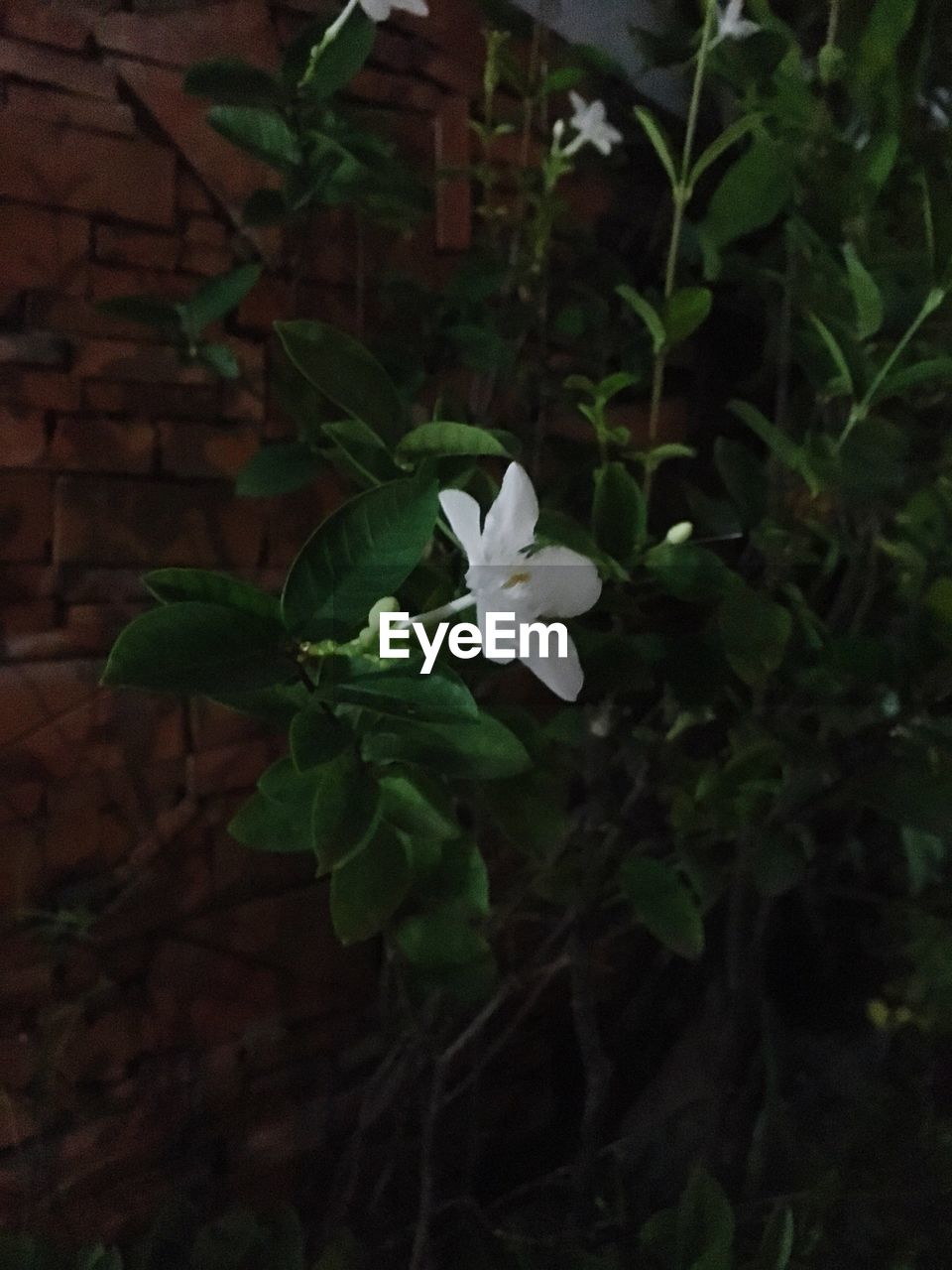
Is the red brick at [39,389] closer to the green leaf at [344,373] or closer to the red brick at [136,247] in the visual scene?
the red brick at [136,247]

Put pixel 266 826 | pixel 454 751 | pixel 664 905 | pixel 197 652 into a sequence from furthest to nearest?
pixel 664 905, pixel 266 826, pixel 454 751, pixel 197 652

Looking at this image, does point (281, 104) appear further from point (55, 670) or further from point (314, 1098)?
point (314, 1098)

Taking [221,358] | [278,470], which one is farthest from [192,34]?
[278,470]

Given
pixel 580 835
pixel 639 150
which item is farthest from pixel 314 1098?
pixel 639 150

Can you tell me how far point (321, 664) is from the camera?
466 millimetres

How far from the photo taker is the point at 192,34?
0.81m

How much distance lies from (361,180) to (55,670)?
49cm

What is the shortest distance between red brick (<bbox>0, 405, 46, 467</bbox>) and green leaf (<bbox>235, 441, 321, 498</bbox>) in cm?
18

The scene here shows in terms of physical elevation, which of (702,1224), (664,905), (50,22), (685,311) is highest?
(50,22)

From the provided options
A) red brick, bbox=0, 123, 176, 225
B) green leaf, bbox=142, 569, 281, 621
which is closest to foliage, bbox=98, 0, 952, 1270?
green leaf, bbox=142, 569, 281, 621

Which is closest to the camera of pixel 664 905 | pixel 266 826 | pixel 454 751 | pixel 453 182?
pixel 454 751

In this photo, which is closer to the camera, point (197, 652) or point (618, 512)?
point (197, 652)

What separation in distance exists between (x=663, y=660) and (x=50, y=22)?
2.36ft

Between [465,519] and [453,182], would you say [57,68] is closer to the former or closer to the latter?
[453,182]
